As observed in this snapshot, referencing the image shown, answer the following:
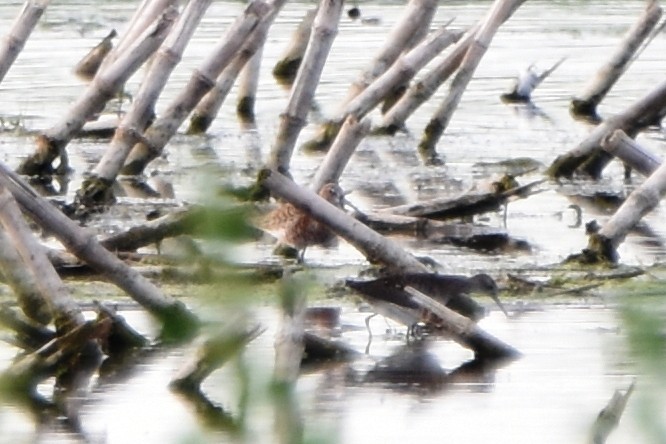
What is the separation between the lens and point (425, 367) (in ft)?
21.8

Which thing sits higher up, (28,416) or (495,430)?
(28,416)

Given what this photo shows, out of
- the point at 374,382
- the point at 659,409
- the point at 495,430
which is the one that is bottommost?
the point at 659,409

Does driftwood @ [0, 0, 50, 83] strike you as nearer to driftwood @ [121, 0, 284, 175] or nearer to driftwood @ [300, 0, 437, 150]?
driftwood @ [121, 0, 284, 175]

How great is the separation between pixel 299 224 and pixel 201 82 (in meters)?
1.44

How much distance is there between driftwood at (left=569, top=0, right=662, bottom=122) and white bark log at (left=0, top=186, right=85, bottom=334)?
6.17 m

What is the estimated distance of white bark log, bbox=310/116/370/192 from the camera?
8609mm

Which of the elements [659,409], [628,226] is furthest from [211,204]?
[628,226]

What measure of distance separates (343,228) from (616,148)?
67.0 inches

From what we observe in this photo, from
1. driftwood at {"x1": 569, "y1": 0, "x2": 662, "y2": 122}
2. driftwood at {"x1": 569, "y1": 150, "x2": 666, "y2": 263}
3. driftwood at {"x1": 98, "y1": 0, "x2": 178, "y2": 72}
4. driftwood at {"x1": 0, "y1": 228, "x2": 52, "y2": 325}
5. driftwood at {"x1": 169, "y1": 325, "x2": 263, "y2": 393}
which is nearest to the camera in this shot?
driftwood at {"x1": 169, "y1": 325, "x2": 263, "y2": 393}

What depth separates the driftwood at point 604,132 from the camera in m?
9.99

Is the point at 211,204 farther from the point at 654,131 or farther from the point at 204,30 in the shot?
the point at 204,30

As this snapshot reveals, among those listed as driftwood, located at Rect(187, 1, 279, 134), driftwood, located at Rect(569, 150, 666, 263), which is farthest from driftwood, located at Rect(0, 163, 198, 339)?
driftwood, located at Rect(187, 1, 279, 134)

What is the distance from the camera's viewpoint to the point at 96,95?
387 inches

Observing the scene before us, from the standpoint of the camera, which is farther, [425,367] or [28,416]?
[425,367]
